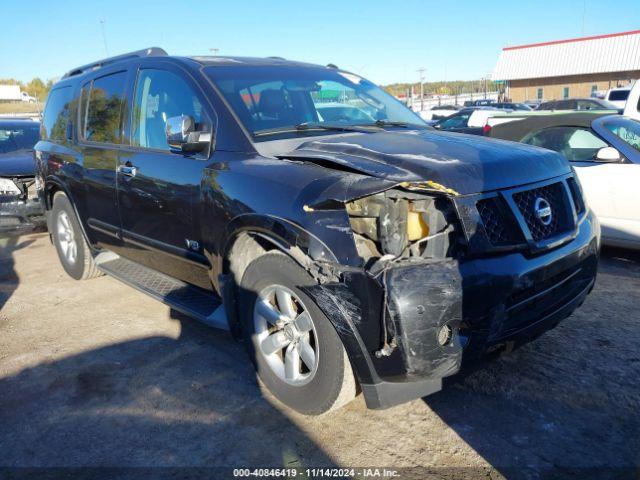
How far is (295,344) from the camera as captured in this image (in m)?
2.92

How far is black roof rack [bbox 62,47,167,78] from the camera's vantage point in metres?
4.36

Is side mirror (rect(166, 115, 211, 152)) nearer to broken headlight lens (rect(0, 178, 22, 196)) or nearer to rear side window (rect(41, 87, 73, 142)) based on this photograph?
rear side window (rect(41, 87, 73, 142))

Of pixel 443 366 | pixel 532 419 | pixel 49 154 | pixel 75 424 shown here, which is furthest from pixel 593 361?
pixel 49 154

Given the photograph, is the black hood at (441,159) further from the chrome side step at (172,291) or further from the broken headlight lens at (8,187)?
the broken headlight lens at (8,187)

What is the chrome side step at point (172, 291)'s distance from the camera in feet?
11.4

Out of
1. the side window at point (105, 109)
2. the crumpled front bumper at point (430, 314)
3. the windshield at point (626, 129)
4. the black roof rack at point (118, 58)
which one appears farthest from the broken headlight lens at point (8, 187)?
the windshield at point (626, 129)

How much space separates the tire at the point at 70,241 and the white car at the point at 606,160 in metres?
5.02

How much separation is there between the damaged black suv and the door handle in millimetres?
15

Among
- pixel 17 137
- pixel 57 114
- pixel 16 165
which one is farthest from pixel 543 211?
pixel 17 137

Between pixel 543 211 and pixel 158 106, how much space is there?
2738 mm

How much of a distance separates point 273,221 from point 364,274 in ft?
2.07

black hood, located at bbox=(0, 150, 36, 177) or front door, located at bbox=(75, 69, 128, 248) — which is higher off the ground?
front door, located at bbox=(75, 69, 128, 248)

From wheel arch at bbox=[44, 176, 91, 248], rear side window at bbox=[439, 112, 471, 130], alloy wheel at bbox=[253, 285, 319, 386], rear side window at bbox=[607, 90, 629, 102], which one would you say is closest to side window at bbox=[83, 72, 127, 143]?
wheel arch at bbox=[44, 176, 91, 248]

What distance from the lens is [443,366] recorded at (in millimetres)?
2402
